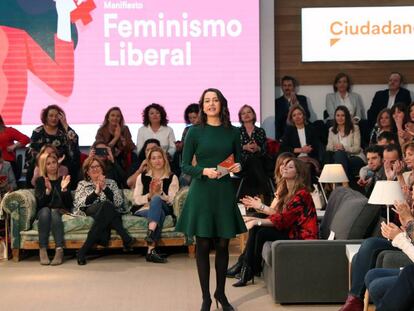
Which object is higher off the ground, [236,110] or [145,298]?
[236,110]

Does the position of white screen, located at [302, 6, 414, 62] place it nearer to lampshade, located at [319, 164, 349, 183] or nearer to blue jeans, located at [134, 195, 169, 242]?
lampshade, located at [319, 164, 349, 183]

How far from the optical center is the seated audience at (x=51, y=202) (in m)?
8.03

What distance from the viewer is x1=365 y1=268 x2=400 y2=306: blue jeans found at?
4.63 meters

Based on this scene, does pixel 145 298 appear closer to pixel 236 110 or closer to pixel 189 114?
pixel 189 114

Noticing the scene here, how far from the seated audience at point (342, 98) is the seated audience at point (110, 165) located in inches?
115

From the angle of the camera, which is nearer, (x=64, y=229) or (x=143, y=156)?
(x=64, y=229)

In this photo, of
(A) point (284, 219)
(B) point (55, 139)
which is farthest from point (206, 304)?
(B) point (55, 139)

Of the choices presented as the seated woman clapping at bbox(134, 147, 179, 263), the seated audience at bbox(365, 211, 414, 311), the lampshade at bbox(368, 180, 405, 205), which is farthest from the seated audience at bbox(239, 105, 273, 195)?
the seated audience at bbox(365, 211, 414, 311)

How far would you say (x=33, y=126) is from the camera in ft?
35.9

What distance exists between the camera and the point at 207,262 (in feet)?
18.9

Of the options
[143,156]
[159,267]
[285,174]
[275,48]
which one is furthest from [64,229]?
[275,48]

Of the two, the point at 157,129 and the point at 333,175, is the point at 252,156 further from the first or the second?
the point at 333,175

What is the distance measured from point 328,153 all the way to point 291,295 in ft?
14.2

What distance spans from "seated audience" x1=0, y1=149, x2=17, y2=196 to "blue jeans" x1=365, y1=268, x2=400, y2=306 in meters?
4.94
